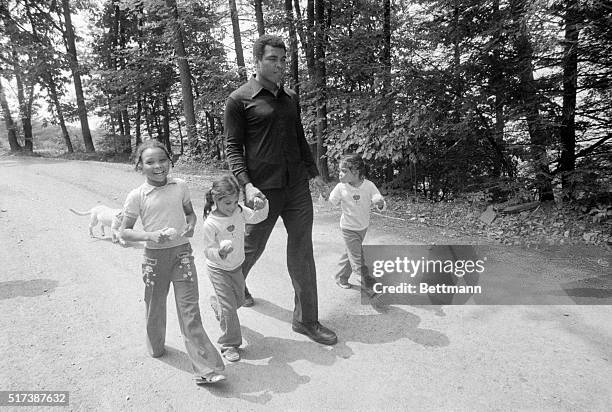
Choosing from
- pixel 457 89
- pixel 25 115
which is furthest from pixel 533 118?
pixel 25 115

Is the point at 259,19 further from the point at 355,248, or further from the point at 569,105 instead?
the point at 355,248

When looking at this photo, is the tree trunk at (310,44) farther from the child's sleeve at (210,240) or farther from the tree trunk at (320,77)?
the child's sleeve at (210,240)

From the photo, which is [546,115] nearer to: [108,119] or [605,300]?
[605,300]

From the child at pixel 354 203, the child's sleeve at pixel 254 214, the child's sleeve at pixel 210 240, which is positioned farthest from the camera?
the child at pixel 354 203

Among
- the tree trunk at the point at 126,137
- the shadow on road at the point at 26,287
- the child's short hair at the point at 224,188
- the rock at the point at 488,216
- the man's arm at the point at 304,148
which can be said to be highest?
the tree trunk at the point at 126,137

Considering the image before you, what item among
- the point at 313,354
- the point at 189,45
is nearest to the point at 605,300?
the point at 313,354

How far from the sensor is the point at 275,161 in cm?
319

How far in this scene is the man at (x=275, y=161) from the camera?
3.11 metres

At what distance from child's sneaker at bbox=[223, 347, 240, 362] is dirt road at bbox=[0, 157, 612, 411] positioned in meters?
0.06

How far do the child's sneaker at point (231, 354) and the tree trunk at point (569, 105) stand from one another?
578 centimetres

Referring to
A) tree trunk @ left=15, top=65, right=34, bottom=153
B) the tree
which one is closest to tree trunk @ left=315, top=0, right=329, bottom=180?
the tree

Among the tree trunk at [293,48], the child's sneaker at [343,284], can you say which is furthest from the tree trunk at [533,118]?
the tree trunk at [293,48]

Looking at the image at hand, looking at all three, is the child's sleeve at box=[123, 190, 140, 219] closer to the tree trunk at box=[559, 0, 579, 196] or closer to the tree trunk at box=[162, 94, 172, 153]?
the tree trunk at box=[559, 0, 579, 196]

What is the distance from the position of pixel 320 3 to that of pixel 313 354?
9565mm
